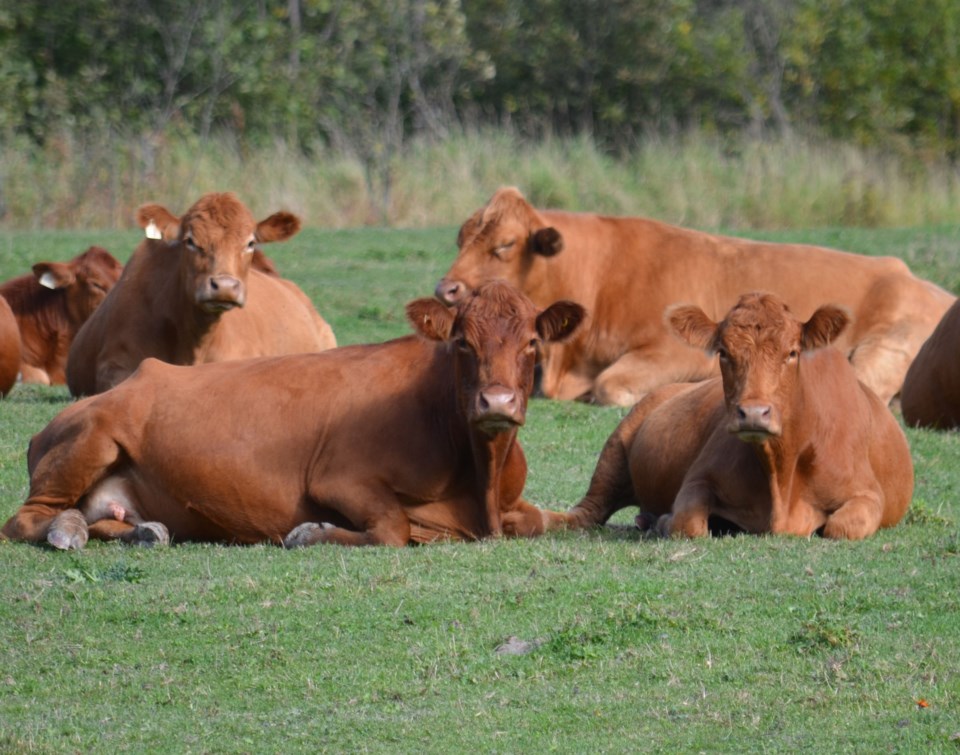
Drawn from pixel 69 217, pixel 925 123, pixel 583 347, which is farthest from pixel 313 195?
pixel 925 123

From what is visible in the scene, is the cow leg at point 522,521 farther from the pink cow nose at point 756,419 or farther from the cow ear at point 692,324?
the pink cow nose at point 756,419

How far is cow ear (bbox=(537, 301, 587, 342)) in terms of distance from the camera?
30.2 ft

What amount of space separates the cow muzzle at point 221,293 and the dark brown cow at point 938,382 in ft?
18.5

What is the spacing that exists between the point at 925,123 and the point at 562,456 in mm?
27961

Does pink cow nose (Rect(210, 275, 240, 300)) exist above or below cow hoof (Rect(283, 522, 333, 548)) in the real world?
above

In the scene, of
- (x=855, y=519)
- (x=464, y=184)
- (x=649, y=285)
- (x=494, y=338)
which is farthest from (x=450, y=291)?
(x=464, y=184)

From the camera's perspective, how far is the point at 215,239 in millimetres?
13414

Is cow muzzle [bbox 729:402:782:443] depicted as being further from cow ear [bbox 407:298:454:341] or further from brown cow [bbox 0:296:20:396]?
brown cow [bbox 0:296:20:396]

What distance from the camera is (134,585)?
8.09 m

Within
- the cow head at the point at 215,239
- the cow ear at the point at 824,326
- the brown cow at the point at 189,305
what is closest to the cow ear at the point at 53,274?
the brown cow at the point at 189,305

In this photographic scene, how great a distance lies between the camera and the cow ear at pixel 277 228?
1405 cm

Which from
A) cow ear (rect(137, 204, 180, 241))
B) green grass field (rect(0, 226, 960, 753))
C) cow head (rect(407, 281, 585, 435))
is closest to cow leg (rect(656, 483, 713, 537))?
green grass field (rect(0, 226, 960, 753))

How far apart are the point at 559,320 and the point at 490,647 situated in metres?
2.62

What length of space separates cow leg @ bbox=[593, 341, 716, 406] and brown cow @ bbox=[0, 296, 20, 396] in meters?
5.21
